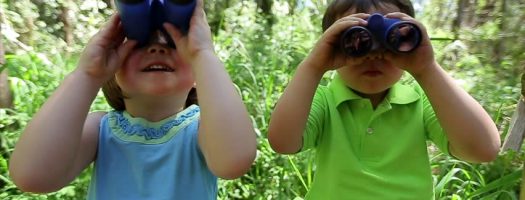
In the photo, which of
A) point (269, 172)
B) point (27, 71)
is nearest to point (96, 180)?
point (269, 172)

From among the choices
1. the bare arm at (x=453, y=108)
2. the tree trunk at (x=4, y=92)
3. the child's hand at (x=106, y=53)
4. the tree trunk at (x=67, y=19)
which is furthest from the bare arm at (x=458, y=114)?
the tree trunk at (x=67, y=19)

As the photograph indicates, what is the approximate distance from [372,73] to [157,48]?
0.47 meters

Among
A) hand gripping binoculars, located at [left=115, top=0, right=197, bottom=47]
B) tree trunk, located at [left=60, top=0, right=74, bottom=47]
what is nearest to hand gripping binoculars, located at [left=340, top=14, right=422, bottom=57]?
hand gripping binoculars, located at [left=115, top=0, right=197, bottom=47]

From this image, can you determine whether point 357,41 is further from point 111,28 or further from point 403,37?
point 111,28

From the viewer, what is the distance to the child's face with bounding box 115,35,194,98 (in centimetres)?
117

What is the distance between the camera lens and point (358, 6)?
1325mm

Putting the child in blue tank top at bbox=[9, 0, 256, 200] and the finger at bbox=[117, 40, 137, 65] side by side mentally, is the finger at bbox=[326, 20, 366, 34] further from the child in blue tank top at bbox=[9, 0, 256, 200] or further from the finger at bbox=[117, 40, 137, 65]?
the finger at bbox=[117, 40, 137, 65]

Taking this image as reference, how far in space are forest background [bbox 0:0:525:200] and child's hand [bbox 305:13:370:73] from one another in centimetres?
105

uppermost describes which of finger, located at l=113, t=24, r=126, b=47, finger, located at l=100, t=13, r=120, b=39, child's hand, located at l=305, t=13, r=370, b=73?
finger, located at l=100, t=13, r=120, b=39

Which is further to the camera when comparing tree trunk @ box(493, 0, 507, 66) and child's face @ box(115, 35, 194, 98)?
tree trunk @ box(493, 0, 507, 66)

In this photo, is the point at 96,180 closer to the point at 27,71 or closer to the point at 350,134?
the point at 350,134

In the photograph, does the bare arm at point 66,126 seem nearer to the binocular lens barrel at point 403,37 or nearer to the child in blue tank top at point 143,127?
the child in blue tank top at point 143,127

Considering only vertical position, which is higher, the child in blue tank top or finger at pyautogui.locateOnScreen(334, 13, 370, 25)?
finger at pyautogui.locateOnScreen(334, 13, 370, 25)

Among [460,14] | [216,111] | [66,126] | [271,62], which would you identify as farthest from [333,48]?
[460,14]
